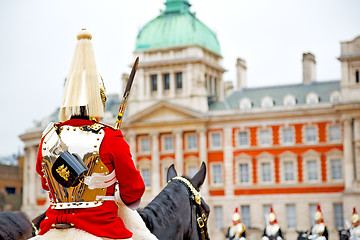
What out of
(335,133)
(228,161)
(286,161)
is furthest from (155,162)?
(335,133)

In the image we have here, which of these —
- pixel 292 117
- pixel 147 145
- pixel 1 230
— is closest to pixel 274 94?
pixel 292 117

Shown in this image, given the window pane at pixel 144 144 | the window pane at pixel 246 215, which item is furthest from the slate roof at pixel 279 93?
the window pane at pixel 246 215

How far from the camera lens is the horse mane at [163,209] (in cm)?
525

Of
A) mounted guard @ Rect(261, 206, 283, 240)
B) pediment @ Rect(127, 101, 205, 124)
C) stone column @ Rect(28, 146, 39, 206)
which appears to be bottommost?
mounted guard @ Rect(261, 206, 283, 240)

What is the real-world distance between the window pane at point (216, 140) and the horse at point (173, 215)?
45122mm

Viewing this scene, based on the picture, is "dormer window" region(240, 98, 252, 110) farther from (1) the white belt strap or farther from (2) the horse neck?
(1) the white belt strap

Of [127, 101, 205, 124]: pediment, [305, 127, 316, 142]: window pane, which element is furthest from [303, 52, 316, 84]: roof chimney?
[127, 101, 205, 124]: pediment

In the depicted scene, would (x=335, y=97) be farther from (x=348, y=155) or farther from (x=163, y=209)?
(x=163, y=209)

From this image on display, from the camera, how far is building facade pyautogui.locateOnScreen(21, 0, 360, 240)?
156 feet

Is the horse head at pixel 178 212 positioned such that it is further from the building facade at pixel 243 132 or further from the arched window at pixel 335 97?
the arched window at pixel 335 97

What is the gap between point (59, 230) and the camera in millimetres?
4582

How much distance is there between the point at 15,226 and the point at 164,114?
44.7 metres

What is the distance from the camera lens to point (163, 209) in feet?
17.6

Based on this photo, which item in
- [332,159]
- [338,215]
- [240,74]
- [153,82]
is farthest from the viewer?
[240,74]
